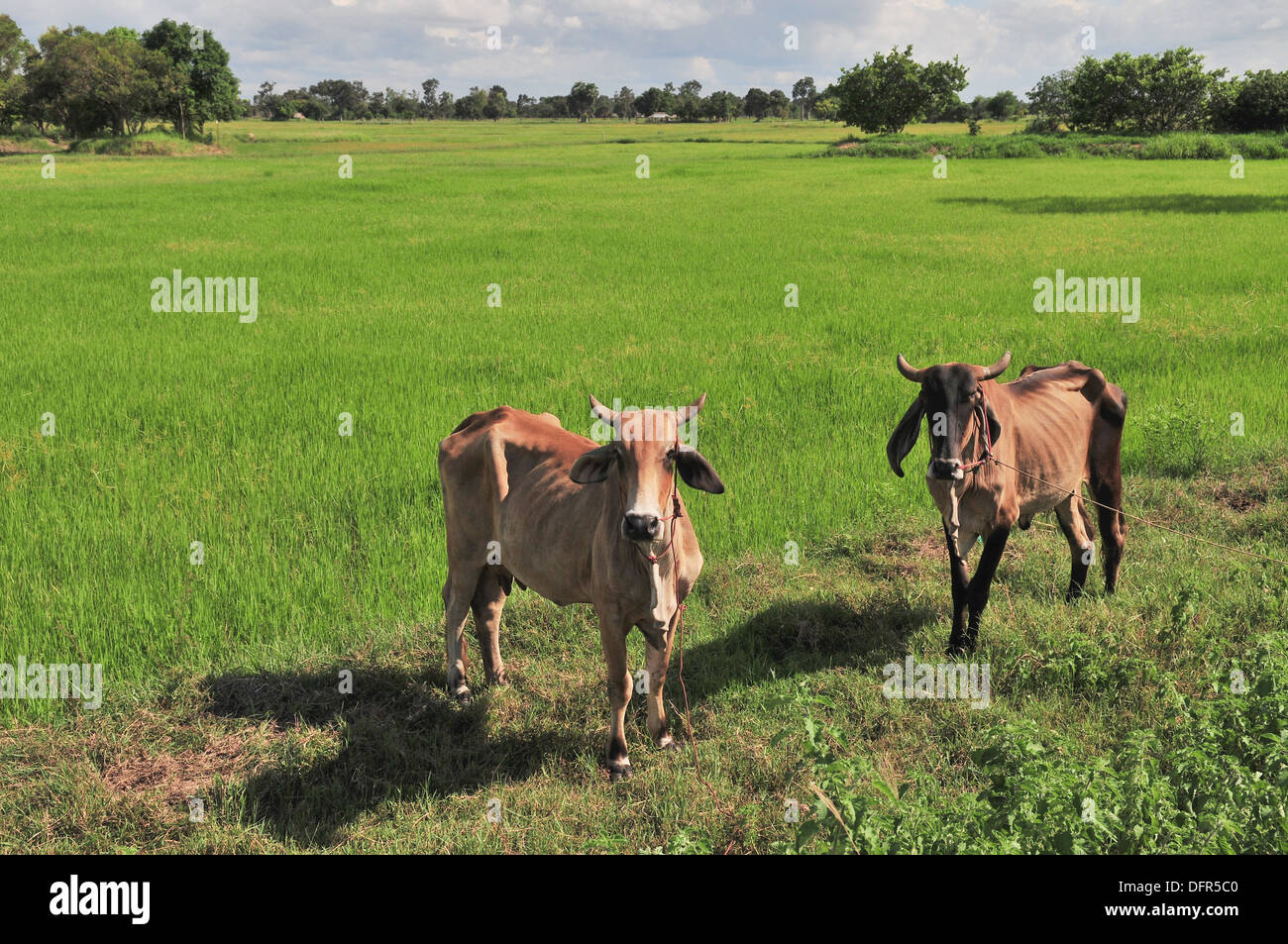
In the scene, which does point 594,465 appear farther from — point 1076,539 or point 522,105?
point 522,105

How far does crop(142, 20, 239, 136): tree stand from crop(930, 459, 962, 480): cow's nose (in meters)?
70.6

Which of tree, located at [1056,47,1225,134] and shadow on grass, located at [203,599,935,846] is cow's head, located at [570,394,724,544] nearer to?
shadow on grass, located at [203,599,935,846]

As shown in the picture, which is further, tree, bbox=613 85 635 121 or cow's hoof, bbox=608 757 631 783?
tree, bbox=613 85 635 121

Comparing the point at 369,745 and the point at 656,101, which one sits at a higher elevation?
the point at 656,101

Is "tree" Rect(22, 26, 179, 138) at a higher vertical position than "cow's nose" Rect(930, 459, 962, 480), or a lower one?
higher

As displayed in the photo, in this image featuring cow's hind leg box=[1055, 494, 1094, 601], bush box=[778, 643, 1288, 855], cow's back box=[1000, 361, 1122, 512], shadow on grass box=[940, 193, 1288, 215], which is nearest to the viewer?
bush box=[778, 643, 1288, 855]

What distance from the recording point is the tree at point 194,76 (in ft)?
205

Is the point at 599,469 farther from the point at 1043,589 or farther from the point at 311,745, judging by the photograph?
the point at 1043,589

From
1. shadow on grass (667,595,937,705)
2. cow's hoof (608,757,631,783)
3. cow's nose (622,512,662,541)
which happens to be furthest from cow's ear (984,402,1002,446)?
cow's hoof (608,757,631,783)

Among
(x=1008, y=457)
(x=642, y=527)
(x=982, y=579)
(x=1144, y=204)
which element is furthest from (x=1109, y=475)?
(x=1144, y=204)

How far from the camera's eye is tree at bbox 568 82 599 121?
413 ft

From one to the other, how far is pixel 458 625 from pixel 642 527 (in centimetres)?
183

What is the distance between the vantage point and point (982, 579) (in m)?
4.89

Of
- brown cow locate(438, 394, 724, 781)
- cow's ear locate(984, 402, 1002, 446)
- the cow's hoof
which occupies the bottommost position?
the cow's hoof
